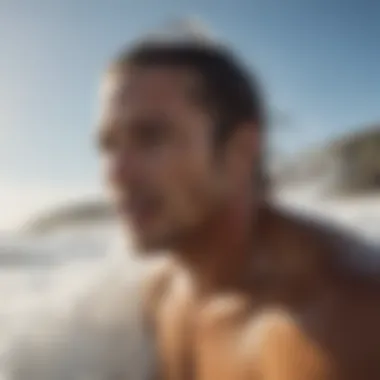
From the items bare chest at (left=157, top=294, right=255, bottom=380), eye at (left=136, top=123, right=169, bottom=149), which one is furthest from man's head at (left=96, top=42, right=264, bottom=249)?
bare chest at (left=157, top=294, right=255, bottom=380)

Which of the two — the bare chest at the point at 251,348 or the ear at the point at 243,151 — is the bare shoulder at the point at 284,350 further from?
the ear at the point at 243,151

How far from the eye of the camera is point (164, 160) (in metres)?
0.74

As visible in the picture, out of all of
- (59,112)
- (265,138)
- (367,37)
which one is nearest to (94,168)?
(59,112)

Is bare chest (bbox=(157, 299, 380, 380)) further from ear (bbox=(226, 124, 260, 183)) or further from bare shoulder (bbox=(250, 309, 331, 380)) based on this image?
ear (bbox=(226, 124, 260, 183))

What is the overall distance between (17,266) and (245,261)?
0.91ft

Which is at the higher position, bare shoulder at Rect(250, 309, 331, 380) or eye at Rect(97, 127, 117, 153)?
eye at Rect(97, 127, 117, 153)

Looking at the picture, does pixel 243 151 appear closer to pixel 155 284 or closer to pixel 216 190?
pixel 216 190

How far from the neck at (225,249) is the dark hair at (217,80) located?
0.08 m

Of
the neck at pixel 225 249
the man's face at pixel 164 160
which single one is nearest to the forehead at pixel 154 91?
the man's face at pixel 164 160

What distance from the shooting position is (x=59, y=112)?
827mm

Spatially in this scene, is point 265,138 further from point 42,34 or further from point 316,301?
point 42,34

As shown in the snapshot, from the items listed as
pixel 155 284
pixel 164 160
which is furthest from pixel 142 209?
pixel 155 284

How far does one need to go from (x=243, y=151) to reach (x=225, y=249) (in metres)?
0.11

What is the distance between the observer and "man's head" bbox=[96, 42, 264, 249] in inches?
28.7
